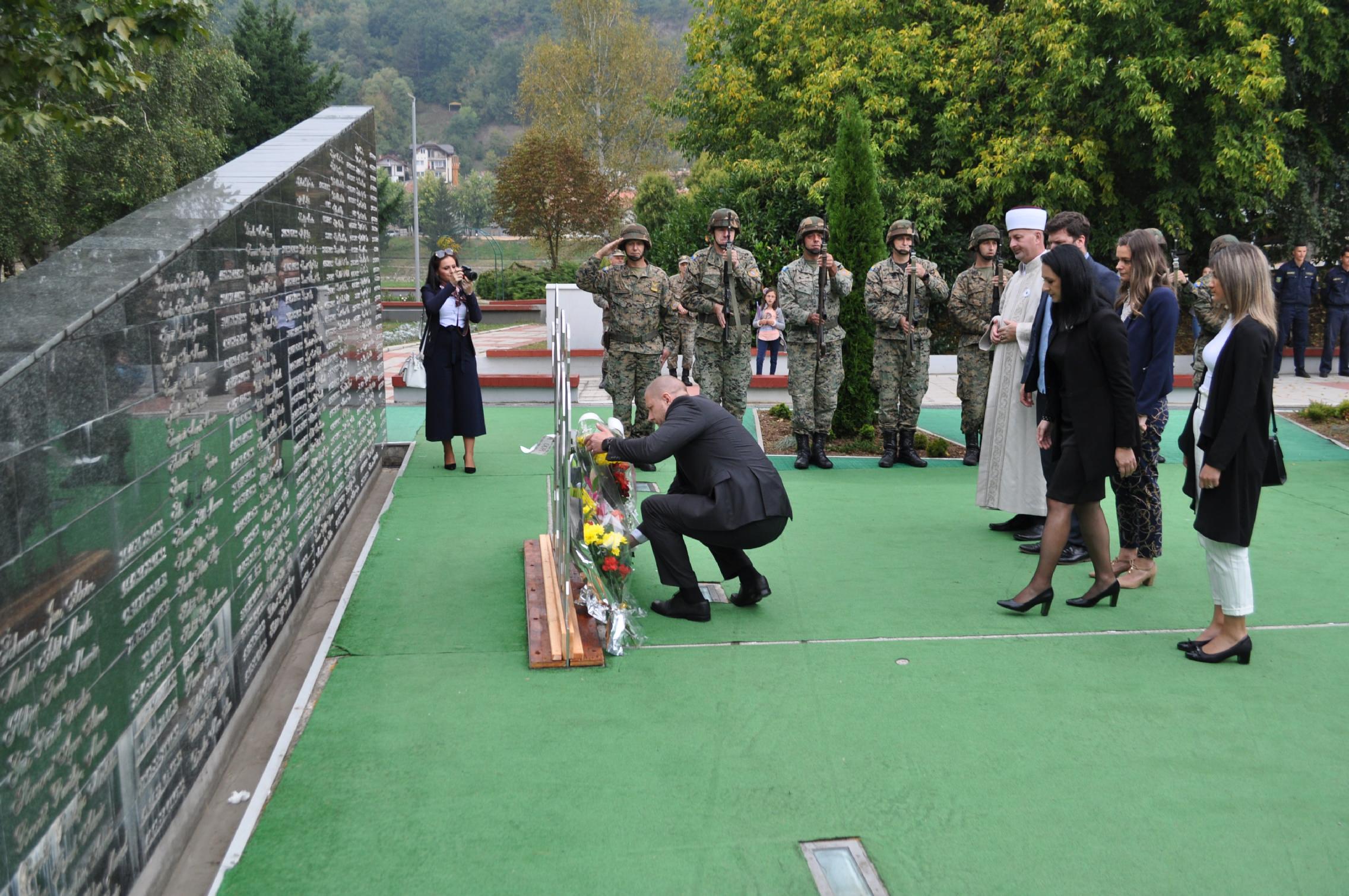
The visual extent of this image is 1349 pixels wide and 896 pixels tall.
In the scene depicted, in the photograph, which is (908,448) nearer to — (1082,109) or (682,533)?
(682,533)

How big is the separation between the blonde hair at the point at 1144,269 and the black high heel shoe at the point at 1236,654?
1881mm

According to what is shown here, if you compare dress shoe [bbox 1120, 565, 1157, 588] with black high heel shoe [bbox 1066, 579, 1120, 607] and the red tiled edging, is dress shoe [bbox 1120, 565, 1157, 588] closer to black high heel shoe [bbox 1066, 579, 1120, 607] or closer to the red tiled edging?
black high heel shoe [bbox 1066, 579, 1120, 607]

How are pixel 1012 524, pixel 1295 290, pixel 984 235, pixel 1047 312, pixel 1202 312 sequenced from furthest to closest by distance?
pixel 1295 290 < pixel 1202 312 < pixel 984 235 < pixel 1012 524 < pixel 1047 312

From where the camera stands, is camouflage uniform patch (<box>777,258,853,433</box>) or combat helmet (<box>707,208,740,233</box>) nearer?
combat helmet (<box>707,208,740,233</box>)

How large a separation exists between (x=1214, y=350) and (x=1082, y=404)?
75 cm

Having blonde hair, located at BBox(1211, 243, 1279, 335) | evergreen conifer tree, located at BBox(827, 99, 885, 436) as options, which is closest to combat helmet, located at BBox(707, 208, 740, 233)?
evergreen conifer tree, located at BBox(827, 99, 885, 436)

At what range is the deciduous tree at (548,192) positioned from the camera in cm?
4309

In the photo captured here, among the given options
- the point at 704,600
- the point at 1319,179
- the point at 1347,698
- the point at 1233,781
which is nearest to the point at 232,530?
the point at 704,600

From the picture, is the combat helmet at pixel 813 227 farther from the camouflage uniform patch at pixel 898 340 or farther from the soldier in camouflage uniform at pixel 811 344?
the camouflage uniform patch at pixel 898 340

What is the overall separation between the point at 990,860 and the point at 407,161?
11750 centimetres

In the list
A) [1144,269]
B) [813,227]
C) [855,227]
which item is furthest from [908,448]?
[1144,269]

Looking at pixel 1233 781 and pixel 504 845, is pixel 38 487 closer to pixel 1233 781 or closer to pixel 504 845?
Answer: pixel 504 845

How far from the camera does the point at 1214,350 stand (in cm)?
501

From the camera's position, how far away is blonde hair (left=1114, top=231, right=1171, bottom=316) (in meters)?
6.08
